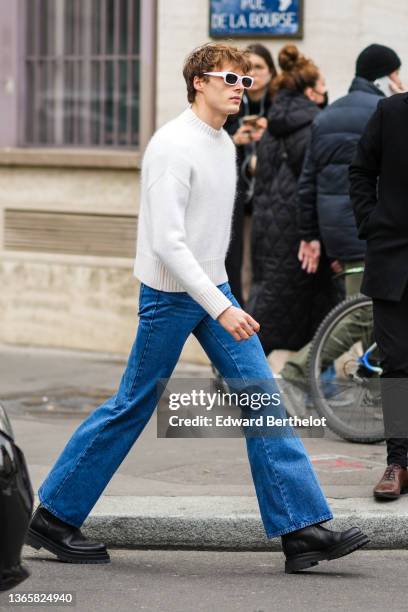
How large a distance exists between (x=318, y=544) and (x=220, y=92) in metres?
1.65

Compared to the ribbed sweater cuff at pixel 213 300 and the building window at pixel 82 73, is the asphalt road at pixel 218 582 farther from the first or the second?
the building window at pixel 82 73

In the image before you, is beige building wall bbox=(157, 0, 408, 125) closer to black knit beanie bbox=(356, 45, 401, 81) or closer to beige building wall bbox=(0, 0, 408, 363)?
beige building wall bbox=(0, 0, 408, 363)

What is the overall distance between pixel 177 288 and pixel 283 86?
10.9ft

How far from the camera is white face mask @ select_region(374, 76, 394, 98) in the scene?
7646 millimetres

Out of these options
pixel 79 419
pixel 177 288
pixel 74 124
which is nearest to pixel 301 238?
pixel 79 419

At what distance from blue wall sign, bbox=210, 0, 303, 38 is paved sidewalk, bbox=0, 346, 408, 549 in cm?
265

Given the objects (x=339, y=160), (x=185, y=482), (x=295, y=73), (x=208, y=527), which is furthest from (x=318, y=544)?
(x=295, y=73)

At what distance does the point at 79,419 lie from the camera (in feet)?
27.3

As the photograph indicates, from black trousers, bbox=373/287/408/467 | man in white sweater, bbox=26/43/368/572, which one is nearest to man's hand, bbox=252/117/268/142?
black trousers, bbox=373/287/408/467

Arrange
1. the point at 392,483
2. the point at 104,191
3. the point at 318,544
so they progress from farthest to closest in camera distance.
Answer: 1. the point at 104,191
2. the point at 392,483
3. the point at 318,544

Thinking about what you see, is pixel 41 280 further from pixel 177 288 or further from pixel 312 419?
pixel 177 288

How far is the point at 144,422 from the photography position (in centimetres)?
543

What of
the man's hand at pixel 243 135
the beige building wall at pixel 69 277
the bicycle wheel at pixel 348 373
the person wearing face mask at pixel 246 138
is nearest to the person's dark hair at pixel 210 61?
the bicycle wheel at pixel 348 373

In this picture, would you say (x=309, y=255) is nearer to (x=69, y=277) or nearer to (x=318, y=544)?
(x=318, y=544)
